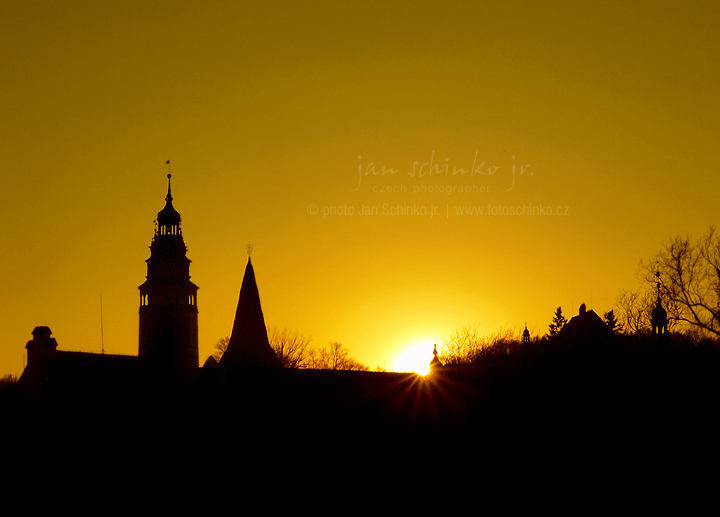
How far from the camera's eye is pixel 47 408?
73.2 meters

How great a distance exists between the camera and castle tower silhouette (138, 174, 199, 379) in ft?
333

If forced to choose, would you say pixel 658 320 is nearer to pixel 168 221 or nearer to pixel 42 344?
pixel 42 344

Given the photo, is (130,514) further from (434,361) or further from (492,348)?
(492,348)

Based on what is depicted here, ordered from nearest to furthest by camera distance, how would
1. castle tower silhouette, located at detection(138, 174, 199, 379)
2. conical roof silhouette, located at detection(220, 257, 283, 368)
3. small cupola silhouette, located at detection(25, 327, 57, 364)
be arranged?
small cupola silhouette, located at detection(25, 327, 57, 364) → conical roof silhouette, located at detection(220, 257, 283, 368) → castle tower silhouette, located at detection(138, 174, 199, 379)

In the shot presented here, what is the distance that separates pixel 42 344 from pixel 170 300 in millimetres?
26016

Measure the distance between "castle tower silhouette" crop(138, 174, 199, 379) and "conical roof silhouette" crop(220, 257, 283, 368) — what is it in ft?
35.3

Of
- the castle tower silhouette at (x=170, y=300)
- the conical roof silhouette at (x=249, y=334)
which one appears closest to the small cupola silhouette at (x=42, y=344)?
the conical roof silhouette at (x=249, y=334)

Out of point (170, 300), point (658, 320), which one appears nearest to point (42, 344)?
point (170, 300)

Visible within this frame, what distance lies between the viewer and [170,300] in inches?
4097

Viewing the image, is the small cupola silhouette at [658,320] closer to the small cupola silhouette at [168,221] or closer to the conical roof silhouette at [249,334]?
the conical roof silhouette at [249,334]

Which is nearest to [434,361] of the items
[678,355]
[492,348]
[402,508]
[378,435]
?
[492,348]

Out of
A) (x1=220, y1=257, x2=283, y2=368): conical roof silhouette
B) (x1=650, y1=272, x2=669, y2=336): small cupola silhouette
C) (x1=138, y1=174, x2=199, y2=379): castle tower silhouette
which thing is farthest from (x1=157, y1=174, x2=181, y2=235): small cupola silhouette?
(x1=650, y1=272, x2=669, y2=336): small cupola silhouette

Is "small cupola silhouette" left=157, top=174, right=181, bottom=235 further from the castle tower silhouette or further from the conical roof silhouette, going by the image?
the conical roof silhouette

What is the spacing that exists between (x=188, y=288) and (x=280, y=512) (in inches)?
2456
